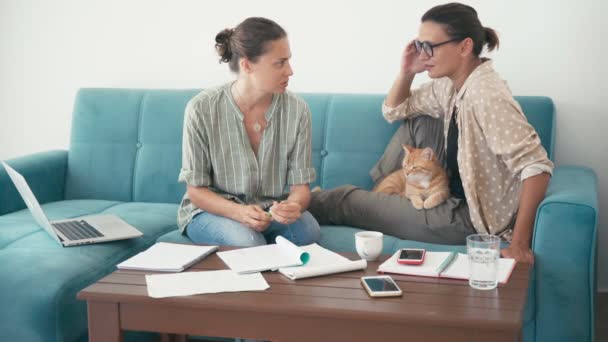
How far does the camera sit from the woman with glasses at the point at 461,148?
91.6 inches

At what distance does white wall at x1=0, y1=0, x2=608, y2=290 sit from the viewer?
3.05 metres

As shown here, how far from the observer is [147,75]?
139 inches

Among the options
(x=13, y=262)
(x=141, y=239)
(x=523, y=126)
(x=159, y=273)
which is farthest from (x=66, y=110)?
(x=523, y=126)

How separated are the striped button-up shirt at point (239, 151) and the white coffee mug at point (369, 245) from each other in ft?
2.20

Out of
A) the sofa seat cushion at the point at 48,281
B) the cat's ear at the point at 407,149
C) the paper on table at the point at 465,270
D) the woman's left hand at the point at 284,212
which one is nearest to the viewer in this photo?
the paper on table at the point at 465,270

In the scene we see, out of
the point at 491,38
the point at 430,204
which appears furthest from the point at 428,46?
the point at 430,204

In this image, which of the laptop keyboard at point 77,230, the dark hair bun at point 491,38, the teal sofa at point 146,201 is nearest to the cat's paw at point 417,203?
the teal sofa at point 146,201

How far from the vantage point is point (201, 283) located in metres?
1.81

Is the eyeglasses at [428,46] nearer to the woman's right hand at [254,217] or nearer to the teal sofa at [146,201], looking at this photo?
the teal sofa at [146,201]

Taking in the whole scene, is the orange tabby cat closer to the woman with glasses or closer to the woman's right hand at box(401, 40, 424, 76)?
the woman with glasses

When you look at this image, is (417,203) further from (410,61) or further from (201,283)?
(201,283)

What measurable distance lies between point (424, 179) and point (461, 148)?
0.23 m

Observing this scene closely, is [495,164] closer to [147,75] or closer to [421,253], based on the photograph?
[421,253]

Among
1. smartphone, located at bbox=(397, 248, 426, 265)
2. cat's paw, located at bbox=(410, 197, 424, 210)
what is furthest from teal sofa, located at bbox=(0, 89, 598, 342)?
smartphone, located at bbox=(397, 248, 426, 265)
